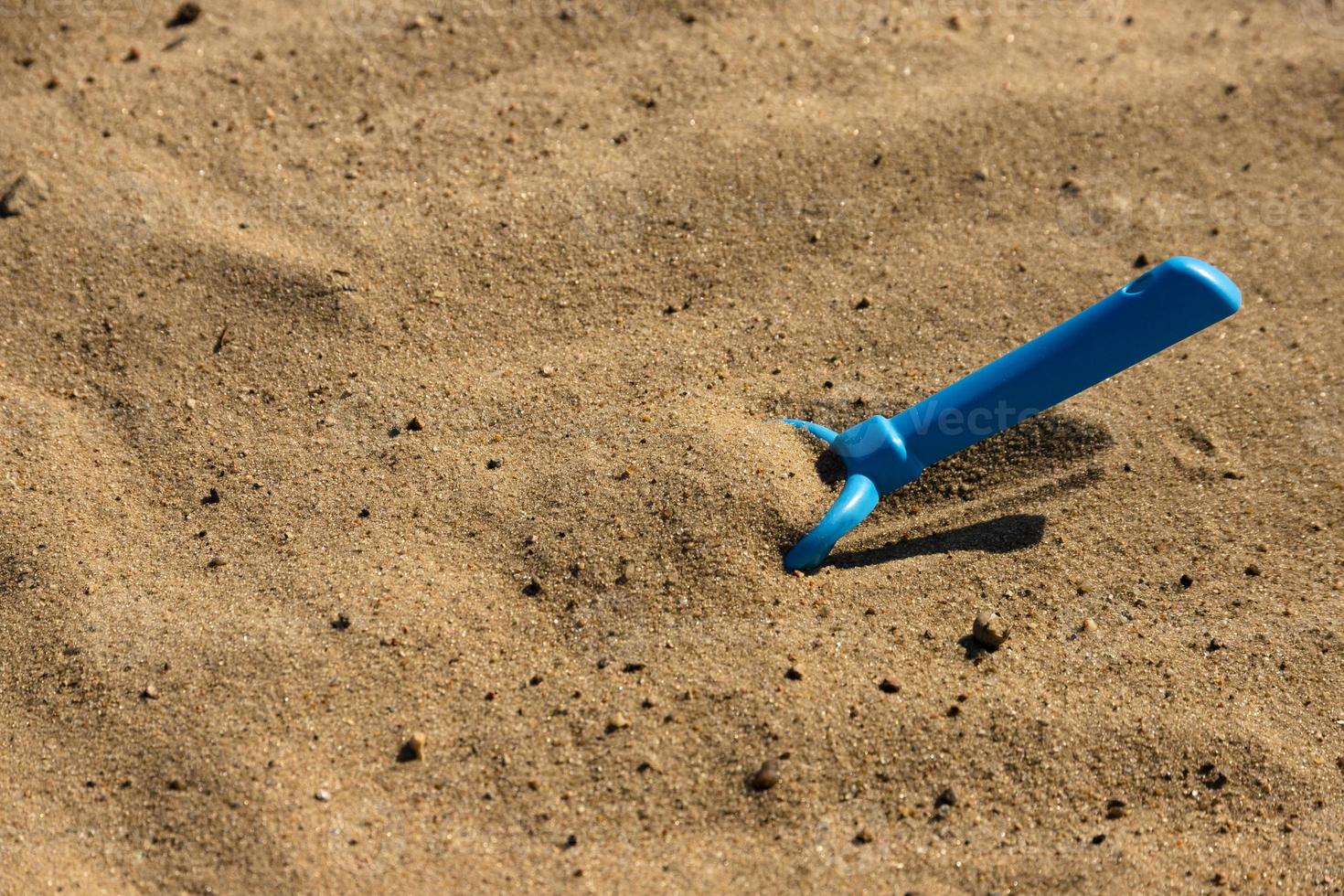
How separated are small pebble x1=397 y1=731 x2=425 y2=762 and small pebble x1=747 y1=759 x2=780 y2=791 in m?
0.55

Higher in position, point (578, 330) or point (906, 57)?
point (906, 57)

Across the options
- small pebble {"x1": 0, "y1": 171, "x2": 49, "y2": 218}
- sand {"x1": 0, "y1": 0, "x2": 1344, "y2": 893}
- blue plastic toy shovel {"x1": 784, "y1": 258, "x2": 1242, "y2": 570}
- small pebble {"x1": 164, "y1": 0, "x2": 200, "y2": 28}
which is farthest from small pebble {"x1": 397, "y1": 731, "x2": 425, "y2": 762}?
small pebble {"x1": 164, "y1": 0, "x2": 200, "y2": 28}

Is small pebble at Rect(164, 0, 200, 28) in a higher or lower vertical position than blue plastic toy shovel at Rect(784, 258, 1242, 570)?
higher

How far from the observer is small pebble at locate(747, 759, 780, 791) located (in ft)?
6.25

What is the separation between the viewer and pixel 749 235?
2.79m

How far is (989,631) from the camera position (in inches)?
82.0

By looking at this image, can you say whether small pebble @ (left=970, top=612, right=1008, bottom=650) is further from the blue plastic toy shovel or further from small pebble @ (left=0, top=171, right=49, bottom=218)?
small pebble @ (left=0, top=171, right=49, bottom=218)

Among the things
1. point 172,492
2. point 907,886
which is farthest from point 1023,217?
point 172,492

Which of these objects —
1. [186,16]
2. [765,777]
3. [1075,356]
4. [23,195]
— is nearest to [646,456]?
[765,777]

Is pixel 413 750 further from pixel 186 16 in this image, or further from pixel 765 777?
pixel 186 16

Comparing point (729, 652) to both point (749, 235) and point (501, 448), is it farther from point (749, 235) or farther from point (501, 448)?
point (749, 235)

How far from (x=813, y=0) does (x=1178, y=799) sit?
238cm

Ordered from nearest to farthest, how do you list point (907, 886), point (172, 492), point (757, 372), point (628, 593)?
1. point (907, 886)
2. point (628, 593)
3. point (172, 492)
4. point (757, 372)

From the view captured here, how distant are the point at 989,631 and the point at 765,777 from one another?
50cm
